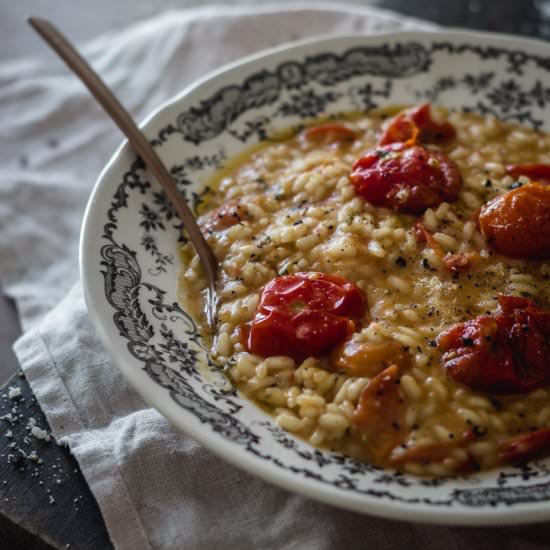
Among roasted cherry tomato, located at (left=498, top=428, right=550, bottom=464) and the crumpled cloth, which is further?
the crumpled cloth

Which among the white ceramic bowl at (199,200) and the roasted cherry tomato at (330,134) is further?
the roasted cherry tomato at (330,134)

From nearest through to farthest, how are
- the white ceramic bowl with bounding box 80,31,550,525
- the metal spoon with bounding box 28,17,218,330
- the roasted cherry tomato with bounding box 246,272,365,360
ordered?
the white ceramic bowl with bounding box 80,31,550,525 < the roasted cherry tomato with bounding box 246,272,365,360 < the metal spoon with bounding box 28,17,218,330

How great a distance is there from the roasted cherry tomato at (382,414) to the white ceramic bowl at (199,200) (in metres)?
0.11

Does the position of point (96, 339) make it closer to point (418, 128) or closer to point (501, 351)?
point (501, 351)

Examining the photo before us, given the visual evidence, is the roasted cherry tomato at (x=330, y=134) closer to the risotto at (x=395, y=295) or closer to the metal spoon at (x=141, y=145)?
the risotto at (x=395, y=295)

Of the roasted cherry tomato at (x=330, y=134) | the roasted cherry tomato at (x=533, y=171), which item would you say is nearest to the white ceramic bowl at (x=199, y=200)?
the roasted cherry tomato at (x=330, y=134)

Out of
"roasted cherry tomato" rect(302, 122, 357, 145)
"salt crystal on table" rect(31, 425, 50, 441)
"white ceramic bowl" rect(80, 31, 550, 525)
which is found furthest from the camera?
"roasted cherry tomato" rect(302, 122, 357, 145)

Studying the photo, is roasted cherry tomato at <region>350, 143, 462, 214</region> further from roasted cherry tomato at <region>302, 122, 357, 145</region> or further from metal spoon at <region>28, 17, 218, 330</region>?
metal spoon at <region>28, 17, 218, 330</region>

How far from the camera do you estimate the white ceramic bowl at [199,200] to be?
2.63 meters

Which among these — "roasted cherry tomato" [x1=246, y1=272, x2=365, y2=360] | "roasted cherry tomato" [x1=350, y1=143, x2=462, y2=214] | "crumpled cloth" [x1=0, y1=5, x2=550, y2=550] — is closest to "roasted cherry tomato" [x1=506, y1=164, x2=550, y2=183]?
"roasted cherry tomato" [x1=350, y1=143, x2=462, y2=214]

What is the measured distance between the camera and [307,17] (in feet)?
19.5

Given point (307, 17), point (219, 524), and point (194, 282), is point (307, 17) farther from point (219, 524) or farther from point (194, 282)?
point (219, 524)

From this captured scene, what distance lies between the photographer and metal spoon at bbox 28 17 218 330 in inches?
141

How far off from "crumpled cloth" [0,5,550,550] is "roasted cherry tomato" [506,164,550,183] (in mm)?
1838
